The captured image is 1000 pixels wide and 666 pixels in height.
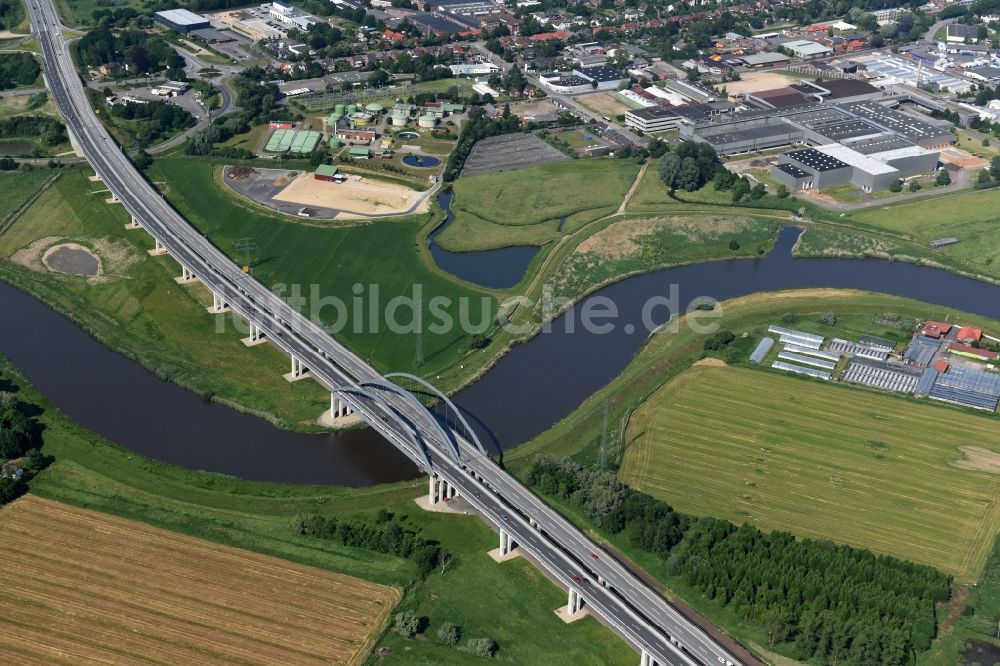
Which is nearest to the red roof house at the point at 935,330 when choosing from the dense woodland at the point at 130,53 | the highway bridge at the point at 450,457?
the highway bridge at the point at 450,457

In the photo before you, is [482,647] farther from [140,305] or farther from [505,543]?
[140,305]

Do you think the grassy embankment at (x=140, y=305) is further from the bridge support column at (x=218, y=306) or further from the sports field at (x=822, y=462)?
the sports field at (x=822, y=462)

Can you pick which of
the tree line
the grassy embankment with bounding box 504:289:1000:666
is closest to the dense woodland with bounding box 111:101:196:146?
the grassy embankment with bounding box 504:289:1000:666

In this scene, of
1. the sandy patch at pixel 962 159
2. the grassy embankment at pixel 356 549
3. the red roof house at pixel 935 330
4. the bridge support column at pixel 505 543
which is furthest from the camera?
the sandy patch at pixel 962 159

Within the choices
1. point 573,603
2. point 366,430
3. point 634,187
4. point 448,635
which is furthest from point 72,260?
point 573,603

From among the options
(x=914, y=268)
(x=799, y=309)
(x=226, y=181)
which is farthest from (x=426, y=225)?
(x=914, y=268)

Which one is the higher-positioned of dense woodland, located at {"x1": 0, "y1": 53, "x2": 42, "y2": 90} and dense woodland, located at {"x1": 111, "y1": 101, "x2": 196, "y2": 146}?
dense woodland, located at {"x1": 111, "y1": 101, "x2": 196, "y2": 146}

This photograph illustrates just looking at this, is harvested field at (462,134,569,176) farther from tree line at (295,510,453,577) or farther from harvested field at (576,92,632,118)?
tree line at (295,510,453,577)
